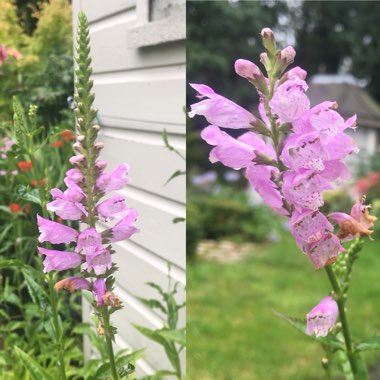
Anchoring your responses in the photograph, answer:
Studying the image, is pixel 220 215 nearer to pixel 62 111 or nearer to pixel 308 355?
pixel 308 355

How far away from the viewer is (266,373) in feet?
11.4

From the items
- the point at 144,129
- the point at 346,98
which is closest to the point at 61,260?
the point at 144,129

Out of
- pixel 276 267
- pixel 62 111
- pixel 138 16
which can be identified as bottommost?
pixel 276 267

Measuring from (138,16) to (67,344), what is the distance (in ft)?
2.85

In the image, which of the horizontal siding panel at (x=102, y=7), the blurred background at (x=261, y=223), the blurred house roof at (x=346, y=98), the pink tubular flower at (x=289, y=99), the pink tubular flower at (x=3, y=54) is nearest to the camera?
the pink tubular flower at (x=289, y=99)

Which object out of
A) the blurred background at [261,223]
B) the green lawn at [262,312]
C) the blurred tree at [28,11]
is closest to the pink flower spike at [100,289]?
the blurred background at [261,223]

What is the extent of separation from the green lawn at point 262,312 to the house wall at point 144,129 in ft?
5.56

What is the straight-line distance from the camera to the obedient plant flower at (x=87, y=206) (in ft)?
3.37

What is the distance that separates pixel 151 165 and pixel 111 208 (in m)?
0.51

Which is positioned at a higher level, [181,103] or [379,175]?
[181,103]

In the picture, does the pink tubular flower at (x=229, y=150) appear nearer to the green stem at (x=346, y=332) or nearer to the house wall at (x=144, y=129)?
the green stem at (x=346, y=332)

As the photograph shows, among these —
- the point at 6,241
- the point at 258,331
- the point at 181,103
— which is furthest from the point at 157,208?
the point at 258,331

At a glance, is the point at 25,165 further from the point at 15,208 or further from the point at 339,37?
the point at 339,37

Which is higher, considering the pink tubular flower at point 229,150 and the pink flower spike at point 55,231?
the pink tubular flower at point 229,150
